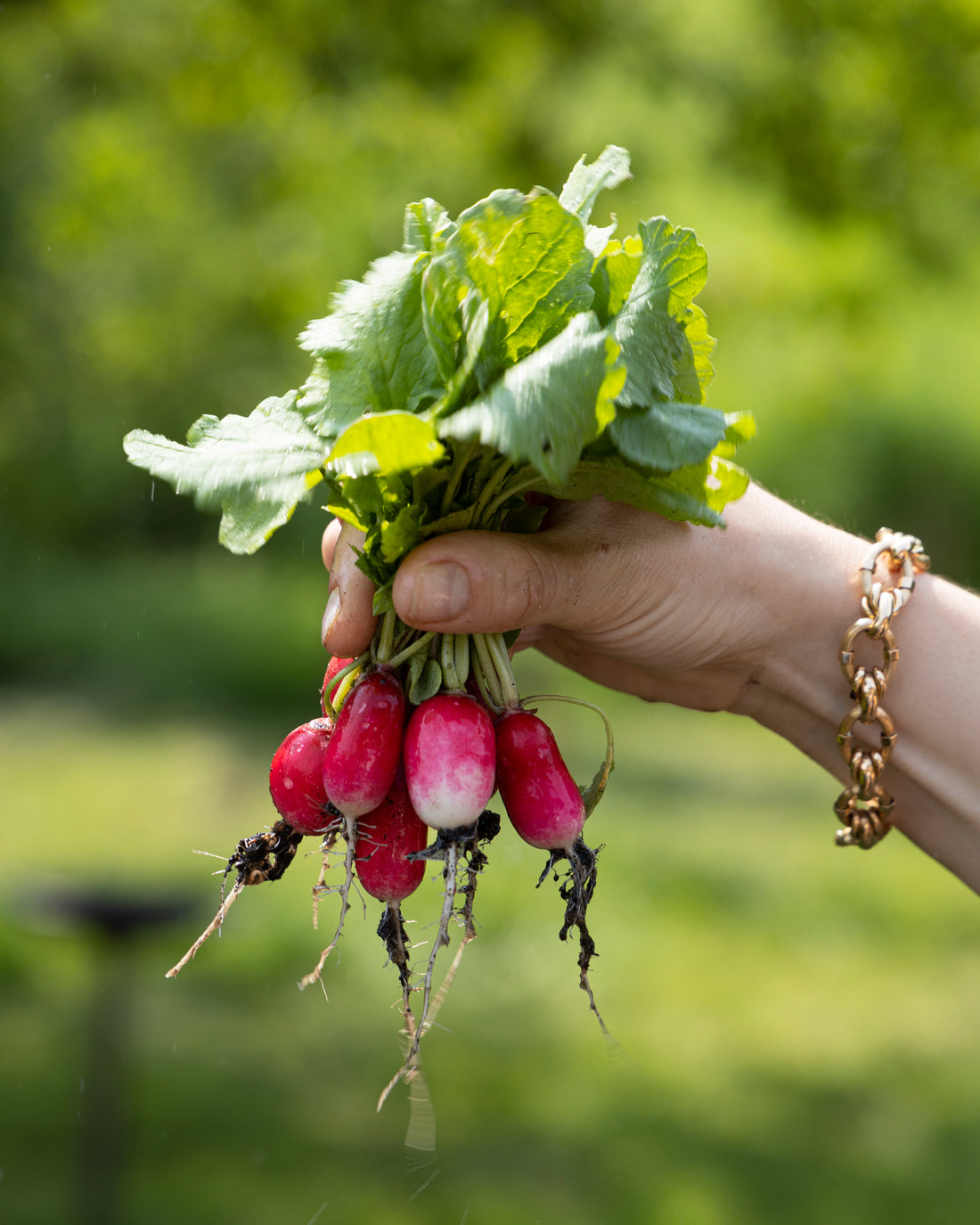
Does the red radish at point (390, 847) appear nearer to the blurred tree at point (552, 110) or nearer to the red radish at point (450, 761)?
the red radish at point (450, 761)

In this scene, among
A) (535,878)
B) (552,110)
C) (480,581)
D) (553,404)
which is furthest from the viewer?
(535,878)

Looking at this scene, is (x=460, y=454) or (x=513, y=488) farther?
(x=513, y=488)

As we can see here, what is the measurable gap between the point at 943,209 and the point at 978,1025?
4328 mm

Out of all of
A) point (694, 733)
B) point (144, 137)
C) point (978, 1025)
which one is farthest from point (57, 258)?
point (978, 1025)

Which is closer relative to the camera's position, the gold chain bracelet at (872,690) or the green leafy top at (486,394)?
the green leafy top at (486,394)

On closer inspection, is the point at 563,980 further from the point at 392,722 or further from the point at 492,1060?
the point at 392,722

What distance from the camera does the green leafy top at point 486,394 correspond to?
129cm

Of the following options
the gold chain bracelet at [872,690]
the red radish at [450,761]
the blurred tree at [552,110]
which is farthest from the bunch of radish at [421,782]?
the blurred tree at [552,110]

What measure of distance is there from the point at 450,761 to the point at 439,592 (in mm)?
255

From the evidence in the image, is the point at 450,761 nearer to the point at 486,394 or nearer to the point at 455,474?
the point at 455,474

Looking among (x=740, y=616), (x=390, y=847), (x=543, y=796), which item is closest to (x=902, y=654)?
(x=740, y=616)

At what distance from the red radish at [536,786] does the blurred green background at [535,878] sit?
2.95ft

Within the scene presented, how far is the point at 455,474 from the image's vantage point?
1.53 metres

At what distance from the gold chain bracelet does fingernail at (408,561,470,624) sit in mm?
771
